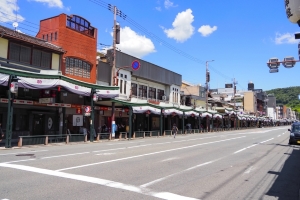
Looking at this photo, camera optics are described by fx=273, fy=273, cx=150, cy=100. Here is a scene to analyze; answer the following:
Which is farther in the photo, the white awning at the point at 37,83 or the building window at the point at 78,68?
the building window at the point at 78,68

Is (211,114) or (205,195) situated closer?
(205,195)

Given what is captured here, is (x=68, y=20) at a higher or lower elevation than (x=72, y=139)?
higher

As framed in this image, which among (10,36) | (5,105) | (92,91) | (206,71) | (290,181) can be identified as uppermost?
(206,71)

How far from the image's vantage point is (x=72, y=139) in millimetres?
22828

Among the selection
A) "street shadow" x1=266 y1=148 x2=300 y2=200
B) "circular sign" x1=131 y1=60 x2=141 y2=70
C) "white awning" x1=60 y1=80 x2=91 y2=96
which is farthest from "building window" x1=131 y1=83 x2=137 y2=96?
"street shadow" x1=266 y1=148 x2=300 y2=200

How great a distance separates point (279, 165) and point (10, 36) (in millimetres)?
20570

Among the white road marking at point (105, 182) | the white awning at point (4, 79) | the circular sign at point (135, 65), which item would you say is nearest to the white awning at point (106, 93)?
the circular sign at point (135, 65)

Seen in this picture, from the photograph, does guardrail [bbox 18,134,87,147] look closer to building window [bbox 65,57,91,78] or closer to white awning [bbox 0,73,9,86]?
white awning [bbox 0,73,9,86]

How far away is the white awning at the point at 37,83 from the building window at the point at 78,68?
7.20 metres

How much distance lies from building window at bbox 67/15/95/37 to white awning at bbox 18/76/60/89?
1023 cm

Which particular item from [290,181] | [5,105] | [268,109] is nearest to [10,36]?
[5,105]

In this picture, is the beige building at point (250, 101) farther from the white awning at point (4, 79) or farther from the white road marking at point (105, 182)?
the white road marking at point (105, 182)

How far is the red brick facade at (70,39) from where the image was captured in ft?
89.7

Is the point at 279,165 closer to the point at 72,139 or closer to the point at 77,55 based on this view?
the point at 72,139
